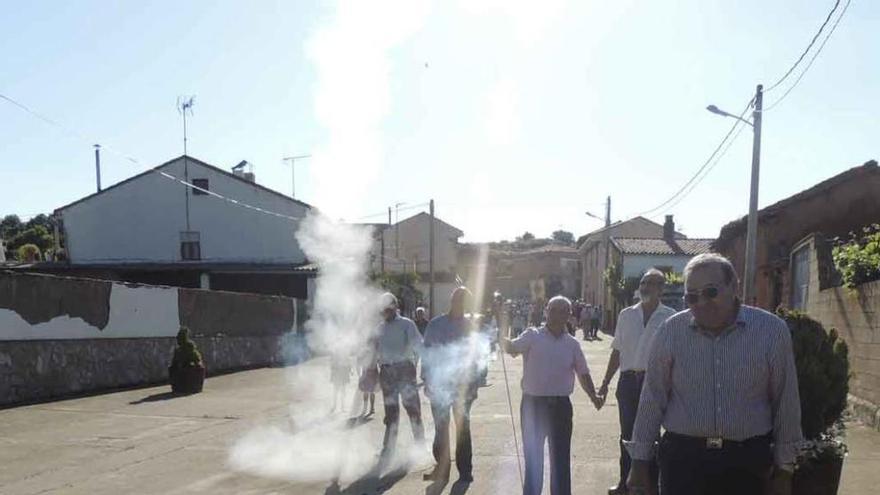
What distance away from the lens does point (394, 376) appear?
7.63m

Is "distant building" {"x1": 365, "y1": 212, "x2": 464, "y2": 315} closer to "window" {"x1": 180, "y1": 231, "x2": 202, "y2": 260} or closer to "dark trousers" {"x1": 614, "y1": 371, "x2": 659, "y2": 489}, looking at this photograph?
"window" {"x1": 180, "y1": 231, "x2": 202, "y2": 260}

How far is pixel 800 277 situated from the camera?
1423 centimetres

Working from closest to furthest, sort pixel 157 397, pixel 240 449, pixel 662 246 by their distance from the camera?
1. pixel 240 449
2. pixel 157 397
3. pixel 662 246

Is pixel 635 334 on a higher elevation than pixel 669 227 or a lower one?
lower

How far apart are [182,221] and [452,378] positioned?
95.8 feet

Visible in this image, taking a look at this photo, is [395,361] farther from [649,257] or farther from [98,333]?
[649,257]

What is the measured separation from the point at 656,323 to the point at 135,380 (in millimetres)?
12032

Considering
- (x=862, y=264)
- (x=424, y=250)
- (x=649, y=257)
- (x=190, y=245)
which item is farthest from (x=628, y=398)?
(x=424, y=250)

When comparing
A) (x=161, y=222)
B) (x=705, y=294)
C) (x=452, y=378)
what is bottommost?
(x=452, y=378)

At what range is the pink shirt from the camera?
5.50m

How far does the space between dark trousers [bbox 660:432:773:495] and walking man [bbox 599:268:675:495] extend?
249cm

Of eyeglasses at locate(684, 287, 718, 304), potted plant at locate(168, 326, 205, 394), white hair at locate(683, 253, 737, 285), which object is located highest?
white hair at locate(683, 253, 737, 285)

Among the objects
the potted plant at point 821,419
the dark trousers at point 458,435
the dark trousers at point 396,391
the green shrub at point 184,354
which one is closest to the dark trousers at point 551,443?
the dark trousers at point 458,435

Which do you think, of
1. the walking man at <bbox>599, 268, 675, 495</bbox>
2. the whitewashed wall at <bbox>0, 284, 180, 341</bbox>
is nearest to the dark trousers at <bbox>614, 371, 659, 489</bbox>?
the walking man at <bbox>599, 268, 675, 495</bbox>
